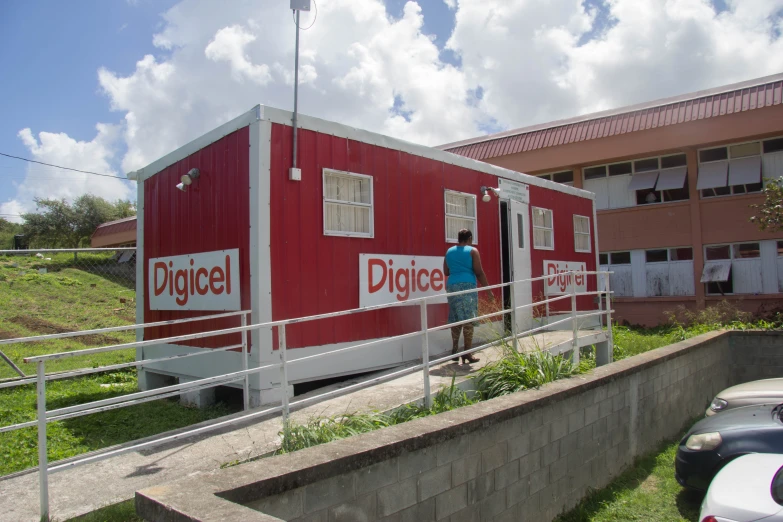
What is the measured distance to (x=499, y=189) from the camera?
9.38 meters

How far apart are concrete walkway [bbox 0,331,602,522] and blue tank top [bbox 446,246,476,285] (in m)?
1.55

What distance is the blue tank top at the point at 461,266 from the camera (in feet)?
22.5

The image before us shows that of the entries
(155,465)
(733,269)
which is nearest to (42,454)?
(155,465)

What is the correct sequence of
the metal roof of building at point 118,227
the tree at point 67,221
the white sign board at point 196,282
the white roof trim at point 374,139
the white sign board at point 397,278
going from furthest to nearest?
the tree at point 67,221
the metal roof of building at point 118,227
the white sign board at point 397,278
the white sign board at point 196,282
the white roof trim at point 374,139

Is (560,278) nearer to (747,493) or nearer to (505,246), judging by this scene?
(505,246)

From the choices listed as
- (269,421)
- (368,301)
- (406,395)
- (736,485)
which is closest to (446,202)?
(368,301)

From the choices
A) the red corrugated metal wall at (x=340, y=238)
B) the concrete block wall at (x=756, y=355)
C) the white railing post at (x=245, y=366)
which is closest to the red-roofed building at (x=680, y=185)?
the concrete block wall at (x=756, y=355)

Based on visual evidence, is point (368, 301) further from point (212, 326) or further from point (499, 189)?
point (499, 189)

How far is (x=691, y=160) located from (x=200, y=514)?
18960 mm

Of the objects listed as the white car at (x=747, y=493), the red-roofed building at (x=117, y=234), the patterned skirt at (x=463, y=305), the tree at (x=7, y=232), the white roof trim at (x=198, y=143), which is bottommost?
the white car at (x=747, y=493)

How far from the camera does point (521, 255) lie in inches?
384

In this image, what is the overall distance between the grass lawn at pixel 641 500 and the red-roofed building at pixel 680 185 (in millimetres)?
11927

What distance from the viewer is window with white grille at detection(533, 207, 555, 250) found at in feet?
34.3

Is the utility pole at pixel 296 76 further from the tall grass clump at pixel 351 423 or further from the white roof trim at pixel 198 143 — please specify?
the tall grass clump at pixel 351 423
